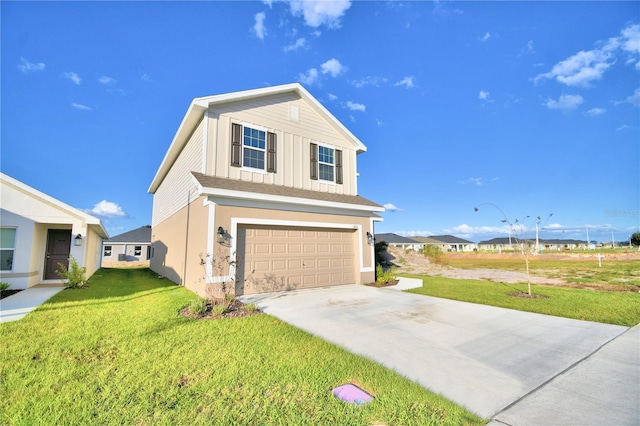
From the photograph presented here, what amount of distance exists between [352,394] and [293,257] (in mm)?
7055

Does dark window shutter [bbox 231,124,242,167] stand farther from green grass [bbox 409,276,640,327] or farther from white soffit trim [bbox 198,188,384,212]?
green grass [bbox 409,276,640,327]

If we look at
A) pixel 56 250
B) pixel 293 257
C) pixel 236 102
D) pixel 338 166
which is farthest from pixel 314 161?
pixel 56 250

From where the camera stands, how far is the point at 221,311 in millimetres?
6332

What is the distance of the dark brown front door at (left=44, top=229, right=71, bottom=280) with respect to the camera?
39.8ft

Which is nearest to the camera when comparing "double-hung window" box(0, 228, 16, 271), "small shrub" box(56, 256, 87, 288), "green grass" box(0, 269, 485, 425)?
"green grass" box(0, 269, 485, 425)

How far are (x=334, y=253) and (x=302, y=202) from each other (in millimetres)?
2603

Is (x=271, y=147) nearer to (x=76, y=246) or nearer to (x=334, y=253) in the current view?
(x=334, y=253)

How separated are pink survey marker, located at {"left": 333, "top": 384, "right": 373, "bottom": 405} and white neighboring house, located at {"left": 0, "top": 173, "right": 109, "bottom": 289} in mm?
12480

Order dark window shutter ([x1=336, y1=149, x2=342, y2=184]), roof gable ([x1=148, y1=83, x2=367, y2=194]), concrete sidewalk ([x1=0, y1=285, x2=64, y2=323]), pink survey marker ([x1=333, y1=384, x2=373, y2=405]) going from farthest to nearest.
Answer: dark window shutter ([x1=336, y1=149, x2=342, y2=184]), roof gable ([x1=148, y1=83, x2=367, y2=194]), concrete sidewalk ([x1=0, y1=285, x2=64, y2=323]), pink survey marker ([x1=333, y1=384, x2=373, y2=405])

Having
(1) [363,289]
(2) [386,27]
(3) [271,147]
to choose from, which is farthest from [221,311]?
(2) [386,27]

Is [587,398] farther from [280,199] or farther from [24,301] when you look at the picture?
[24,301]

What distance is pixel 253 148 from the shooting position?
1029 centimetres

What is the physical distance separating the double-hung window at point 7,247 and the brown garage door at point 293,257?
27.2 feet

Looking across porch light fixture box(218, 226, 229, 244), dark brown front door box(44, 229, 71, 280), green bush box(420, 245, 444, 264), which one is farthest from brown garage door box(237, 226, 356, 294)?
green bush box(420, 245, 444, 264)
